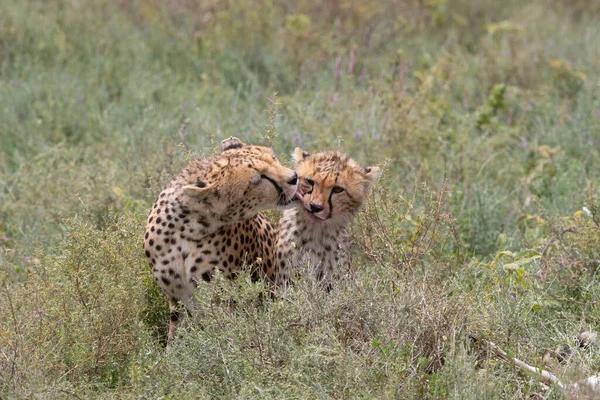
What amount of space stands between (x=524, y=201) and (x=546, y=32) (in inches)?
148

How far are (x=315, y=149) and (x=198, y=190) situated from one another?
2169mm

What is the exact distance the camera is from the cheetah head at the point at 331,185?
478 cm

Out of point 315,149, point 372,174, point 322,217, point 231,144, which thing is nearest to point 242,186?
point 231,144

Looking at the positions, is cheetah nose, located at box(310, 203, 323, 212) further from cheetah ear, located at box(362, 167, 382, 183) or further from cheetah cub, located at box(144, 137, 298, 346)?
cheetah ear, located at box(362, 167, 382, 183)

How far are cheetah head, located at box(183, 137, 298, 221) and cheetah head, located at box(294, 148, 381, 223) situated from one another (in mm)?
241

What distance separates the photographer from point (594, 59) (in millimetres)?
8719

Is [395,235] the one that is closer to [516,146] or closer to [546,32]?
[516,146]

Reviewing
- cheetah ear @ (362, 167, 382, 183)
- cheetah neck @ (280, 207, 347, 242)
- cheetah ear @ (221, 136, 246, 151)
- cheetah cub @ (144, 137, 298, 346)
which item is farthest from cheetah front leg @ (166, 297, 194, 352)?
cheetah ear @ (362, 167, 382, 183)

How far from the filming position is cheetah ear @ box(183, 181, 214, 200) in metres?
4.41

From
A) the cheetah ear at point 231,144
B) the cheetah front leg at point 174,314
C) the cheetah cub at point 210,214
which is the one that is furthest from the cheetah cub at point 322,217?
the cheetah front leg at point 174,314

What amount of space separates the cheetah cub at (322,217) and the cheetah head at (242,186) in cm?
26

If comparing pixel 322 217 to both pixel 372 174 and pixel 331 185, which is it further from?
pixel 372 174

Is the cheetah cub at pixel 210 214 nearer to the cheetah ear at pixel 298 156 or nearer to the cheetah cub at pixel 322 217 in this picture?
the cheetah cub at pixel 322 217

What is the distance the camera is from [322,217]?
477 centimetres
